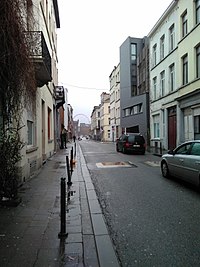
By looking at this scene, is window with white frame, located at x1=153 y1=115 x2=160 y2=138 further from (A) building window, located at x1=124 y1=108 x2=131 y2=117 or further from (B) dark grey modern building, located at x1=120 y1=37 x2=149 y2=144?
(A) building window, located at x1=124 y1=108 x2=131 y2=117

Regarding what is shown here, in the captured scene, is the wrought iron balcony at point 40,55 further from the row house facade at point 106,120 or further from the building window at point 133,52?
the row house facade at point 106,120

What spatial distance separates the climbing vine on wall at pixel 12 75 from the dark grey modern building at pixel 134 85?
2833 centimetres

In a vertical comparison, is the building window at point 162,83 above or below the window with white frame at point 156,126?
above

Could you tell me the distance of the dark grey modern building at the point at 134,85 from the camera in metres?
36.1

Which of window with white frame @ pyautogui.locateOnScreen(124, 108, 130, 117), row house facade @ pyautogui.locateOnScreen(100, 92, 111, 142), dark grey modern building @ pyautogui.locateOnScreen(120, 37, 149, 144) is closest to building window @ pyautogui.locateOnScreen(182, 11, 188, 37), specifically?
dark grey modern building @ pyautogui.locateOnScreen(120, 37, 149, 144)

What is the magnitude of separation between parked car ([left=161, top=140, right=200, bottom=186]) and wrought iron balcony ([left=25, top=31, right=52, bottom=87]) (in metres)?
5.15

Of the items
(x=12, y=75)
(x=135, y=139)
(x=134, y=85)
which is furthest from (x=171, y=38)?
(x=12, y=75)

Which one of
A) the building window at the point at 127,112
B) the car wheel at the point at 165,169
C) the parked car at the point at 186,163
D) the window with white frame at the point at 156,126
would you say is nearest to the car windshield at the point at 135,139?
the window with white frame at the point at 156,126

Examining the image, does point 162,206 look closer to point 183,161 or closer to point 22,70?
point 183,161

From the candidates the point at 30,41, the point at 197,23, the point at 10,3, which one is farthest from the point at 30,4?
the point at 197,23

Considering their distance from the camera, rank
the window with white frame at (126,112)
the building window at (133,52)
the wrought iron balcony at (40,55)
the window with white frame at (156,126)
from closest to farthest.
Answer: the wrought iron balcony at (40,55)
the window with white frame at (156,126)
the building window at (133,52)
the window with white frame at (126,112)

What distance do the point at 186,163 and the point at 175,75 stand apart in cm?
1607

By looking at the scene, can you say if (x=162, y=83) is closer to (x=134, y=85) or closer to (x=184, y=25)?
(x=184, y=25)

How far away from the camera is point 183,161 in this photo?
9344mm
